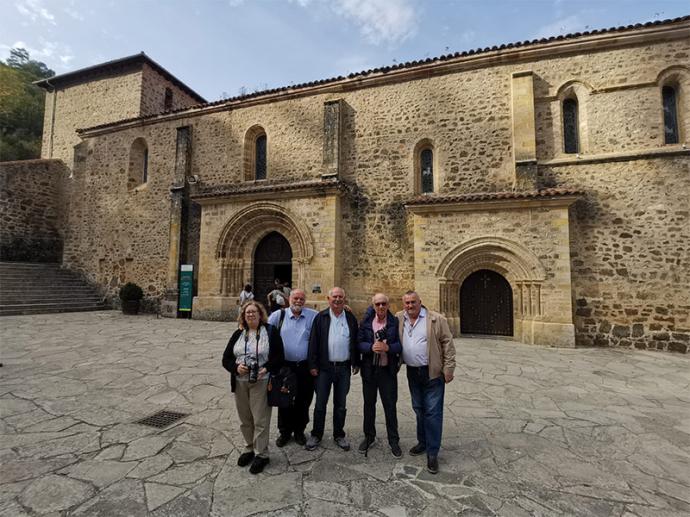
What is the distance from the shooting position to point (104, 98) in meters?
18.3

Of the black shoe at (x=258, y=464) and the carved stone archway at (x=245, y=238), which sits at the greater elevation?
the carved stone archway at (x=245, y=238)

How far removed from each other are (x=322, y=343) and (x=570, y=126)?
10833 mm

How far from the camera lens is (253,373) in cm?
287

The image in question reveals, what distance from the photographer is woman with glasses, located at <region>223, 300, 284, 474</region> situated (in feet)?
9.53

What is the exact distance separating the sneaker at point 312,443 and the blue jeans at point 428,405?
100 cm

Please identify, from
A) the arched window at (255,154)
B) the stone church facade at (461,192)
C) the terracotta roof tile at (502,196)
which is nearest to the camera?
the terracotta roof tile at (502,196)

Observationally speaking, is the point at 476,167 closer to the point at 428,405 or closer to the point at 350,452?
the point at 428,405

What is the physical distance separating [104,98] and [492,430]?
2349 centimetres

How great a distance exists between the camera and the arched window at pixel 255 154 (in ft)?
43.0

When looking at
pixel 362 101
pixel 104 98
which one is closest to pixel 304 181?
pixel 362 101

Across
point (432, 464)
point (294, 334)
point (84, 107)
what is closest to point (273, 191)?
point (294, 334)

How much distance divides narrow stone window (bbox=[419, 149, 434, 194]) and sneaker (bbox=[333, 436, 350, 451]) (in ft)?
30.1

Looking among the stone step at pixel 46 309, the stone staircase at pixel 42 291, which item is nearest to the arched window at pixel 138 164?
the stone staircase at pixel 42 291

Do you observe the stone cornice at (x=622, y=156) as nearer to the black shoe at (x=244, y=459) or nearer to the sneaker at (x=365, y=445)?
the sneaker at (x=365, y=445)
